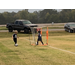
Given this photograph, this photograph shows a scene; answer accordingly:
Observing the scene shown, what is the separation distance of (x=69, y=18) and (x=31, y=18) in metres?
16.9

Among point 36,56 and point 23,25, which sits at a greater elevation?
point 23,25

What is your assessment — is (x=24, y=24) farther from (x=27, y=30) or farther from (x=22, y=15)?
(x=22, y=15)

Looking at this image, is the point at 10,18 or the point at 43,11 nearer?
the point at 10,18

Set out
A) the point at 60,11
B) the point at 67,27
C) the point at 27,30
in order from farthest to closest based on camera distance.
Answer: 1. the point at 60,11
2. the point at 67,27
3. the point at 27,30

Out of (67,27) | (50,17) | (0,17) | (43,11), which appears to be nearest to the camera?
(67,27)

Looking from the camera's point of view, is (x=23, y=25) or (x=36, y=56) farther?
(x=23, y=25)

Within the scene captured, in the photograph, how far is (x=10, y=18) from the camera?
252ft

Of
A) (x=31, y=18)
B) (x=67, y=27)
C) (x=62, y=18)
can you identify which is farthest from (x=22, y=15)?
(x=67, y=27)

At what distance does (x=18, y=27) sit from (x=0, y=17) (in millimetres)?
43386

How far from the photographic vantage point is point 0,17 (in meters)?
73.8

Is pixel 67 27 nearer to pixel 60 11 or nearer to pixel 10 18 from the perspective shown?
pixel 10 18

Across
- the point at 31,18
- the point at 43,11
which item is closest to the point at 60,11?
the point at 43,11

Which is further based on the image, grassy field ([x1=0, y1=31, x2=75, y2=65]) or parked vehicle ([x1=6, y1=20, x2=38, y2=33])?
parked vehicle ([x1=6, y1=20, x2=38, y2=33])

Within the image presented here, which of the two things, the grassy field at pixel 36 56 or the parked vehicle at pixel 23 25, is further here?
the parked vehicle at pixel 23 25
